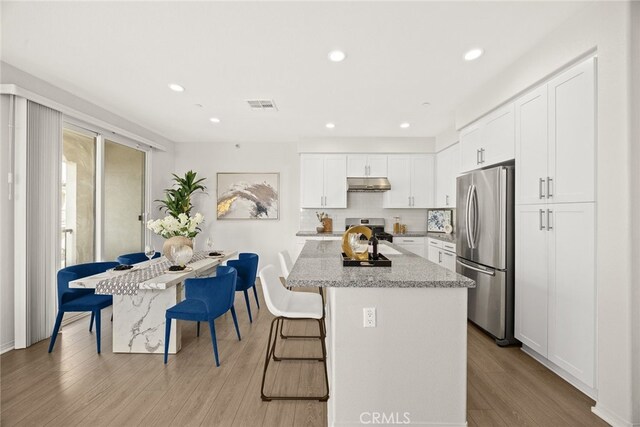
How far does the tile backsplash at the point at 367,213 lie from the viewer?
5.78m

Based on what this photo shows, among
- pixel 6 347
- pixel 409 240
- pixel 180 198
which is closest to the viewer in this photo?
pixel 6 347

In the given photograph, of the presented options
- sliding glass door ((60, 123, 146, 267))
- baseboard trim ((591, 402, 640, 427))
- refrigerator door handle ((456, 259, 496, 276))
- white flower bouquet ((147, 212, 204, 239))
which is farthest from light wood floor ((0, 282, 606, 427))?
sliding glass door ((60, 123, 146, 267))

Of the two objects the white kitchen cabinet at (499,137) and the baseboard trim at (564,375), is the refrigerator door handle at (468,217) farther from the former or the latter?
the baseboard trim at (564,375)

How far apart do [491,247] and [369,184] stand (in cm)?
265

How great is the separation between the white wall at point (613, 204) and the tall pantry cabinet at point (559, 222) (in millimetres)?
102

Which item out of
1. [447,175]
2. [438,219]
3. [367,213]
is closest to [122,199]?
[367,213]

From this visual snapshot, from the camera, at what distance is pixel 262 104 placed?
12.3 ft

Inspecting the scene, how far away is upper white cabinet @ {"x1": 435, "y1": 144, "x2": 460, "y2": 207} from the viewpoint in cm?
480

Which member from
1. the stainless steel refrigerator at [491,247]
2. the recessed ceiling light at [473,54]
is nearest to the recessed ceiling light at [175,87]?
the recessed ceiling light at [473,54]

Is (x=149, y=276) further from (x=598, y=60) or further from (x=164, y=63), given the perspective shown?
(x=598, y=60)

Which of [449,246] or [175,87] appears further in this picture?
[449,246]

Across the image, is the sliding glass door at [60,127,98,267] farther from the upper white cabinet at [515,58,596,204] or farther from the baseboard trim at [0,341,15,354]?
the upper white cabinet at [515,58,596,204]

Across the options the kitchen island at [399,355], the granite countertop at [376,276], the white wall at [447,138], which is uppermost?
the white wall at [447,138]

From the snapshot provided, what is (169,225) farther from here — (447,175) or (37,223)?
(447,175)
